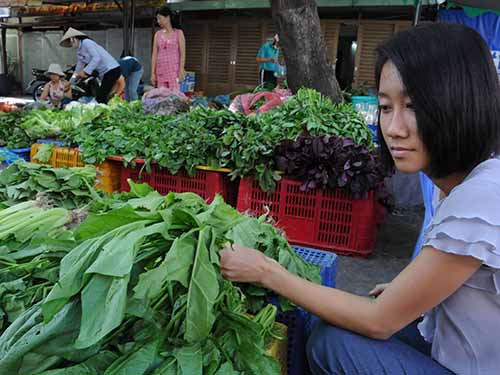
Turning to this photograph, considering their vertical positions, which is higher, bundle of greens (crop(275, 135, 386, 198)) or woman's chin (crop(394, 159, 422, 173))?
woman's chin (crop(394, 159, 422, 173))

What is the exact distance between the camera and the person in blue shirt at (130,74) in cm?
881

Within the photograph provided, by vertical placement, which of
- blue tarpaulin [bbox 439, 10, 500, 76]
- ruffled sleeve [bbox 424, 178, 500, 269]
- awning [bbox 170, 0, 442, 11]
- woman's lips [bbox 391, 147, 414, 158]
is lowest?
ruffled sleeve [bbox 424, 178, 500, 269]

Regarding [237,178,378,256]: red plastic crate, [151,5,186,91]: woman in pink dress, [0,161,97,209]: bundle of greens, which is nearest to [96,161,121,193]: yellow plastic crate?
[237,178,378,256]: red plastic crate

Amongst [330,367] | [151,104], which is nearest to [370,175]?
[330,367]

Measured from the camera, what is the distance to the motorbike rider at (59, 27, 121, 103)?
26.1ft

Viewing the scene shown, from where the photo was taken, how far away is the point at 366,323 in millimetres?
1370

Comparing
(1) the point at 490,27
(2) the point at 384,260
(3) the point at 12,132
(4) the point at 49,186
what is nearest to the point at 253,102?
(2) the point at 384,260

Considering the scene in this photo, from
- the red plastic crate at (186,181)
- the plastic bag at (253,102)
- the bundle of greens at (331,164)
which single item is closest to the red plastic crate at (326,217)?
the bundle of greens at (331,164)

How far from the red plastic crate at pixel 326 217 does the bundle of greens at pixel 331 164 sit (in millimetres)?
104

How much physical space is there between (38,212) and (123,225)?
3.38ft

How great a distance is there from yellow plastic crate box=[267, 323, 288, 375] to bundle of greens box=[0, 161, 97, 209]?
1271 mm

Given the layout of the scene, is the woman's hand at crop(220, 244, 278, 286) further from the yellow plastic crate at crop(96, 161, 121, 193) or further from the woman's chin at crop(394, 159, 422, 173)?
the yellow plastic crate at crop(96, 161, 121, 193)

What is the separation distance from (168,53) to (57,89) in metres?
3.37

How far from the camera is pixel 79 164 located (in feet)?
15.7
